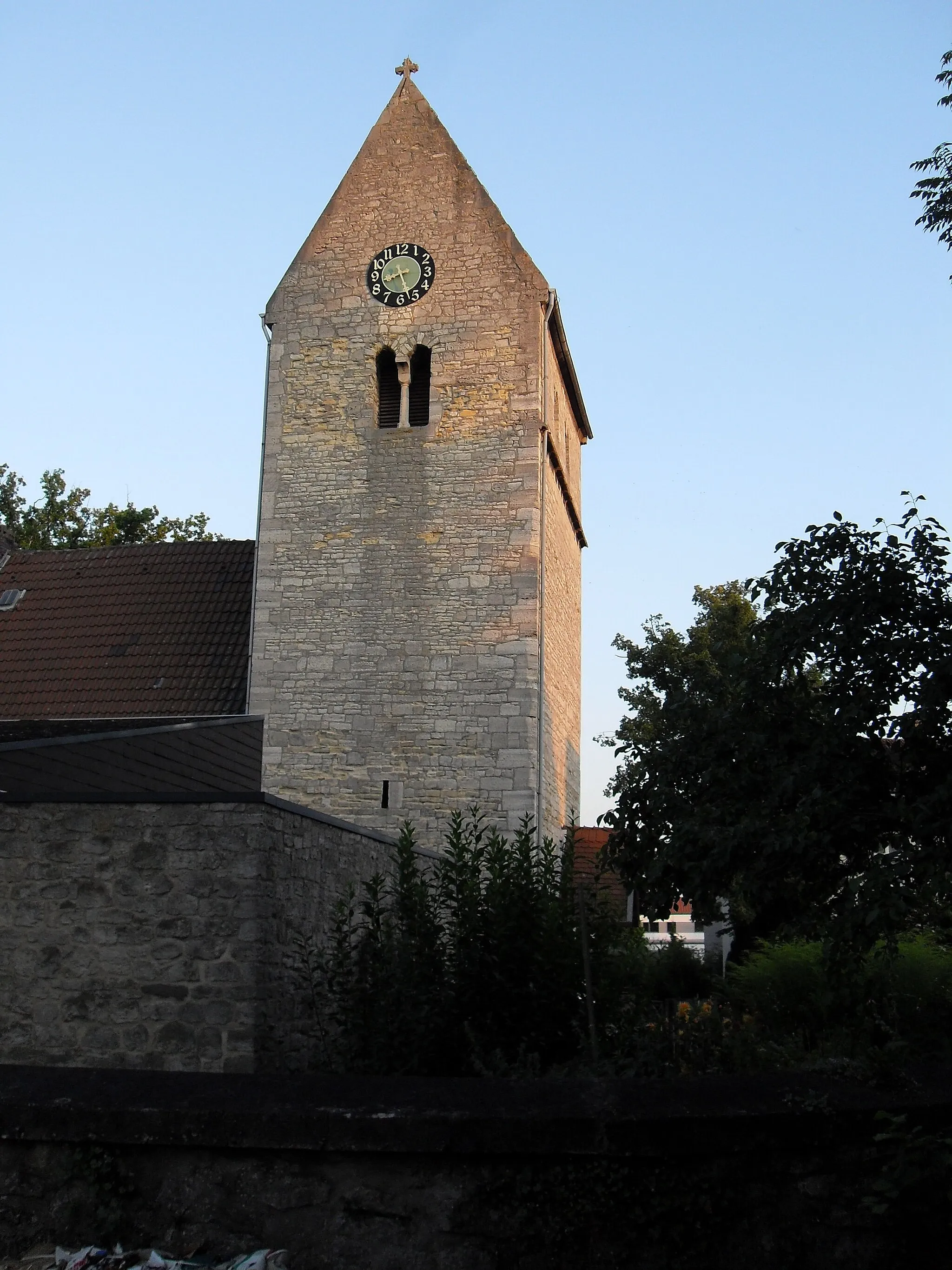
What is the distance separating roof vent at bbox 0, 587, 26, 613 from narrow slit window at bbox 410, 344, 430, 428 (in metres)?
7.65

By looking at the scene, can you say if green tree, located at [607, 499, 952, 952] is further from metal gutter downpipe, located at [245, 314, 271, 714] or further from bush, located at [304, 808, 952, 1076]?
metal gutter downpipe, located at [245, 314, 271, 714]

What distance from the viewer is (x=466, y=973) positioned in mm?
7344

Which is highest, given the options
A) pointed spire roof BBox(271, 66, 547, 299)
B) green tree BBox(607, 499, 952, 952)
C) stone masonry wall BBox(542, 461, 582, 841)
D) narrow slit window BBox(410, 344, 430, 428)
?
pointed spire roof BBox(271, 66, 547, 299)

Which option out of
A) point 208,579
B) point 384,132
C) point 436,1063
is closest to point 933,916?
point 436,1063

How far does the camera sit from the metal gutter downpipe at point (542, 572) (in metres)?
16.2

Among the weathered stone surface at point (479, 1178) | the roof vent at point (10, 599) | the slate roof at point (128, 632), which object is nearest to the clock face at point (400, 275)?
the slate roof at point (128, 632)

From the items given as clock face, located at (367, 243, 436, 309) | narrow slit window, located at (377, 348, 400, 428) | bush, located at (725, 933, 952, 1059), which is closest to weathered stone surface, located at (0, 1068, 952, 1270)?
bush, located at (725, 933, 952, 1059)

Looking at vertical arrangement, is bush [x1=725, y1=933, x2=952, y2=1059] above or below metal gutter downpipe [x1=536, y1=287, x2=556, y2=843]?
below

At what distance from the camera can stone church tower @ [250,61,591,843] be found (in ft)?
53.7

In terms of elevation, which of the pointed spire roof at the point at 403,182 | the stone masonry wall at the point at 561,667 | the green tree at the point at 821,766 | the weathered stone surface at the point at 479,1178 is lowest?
the weathered stone surface at the point at 479,1178

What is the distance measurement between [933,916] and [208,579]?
42.5ft

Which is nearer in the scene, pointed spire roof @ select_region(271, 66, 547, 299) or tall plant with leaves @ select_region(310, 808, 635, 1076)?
tall plant with leaves @ select_region(310, 808, 635, 1076)

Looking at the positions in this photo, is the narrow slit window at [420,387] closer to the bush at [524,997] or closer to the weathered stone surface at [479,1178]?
the bush at [524,997]

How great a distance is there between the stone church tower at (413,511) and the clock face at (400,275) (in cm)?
4
